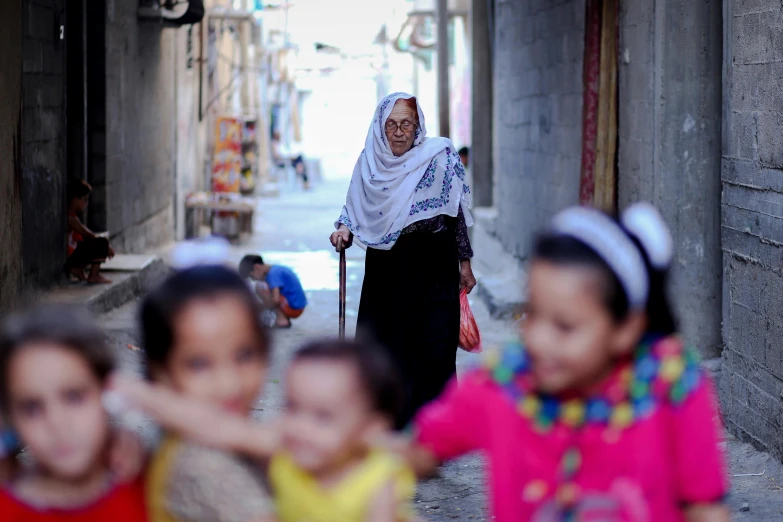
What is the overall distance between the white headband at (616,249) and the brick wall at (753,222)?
310cm

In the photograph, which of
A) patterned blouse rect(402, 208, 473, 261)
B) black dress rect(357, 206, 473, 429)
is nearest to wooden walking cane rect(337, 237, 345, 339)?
black dress rect(357, 206, 473, 429)

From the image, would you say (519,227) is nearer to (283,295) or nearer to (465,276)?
(283,295)

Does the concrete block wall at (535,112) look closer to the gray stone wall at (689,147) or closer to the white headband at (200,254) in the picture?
the gray stone wall at (689,147)

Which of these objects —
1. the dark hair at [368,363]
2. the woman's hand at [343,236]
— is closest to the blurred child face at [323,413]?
the dark hair at [368,363]

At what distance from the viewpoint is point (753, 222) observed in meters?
5.16

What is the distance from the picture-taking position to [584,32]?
26.8ft

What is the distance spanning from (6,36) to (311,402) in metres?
5.19

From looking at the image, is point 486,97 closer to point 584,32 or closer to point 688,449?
point 584,32

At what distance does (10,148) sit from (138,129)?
6416 millimetres

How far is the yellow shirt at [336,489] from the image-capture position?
191 centimetres

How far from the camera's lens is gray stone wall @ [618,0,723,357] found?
6164 mm

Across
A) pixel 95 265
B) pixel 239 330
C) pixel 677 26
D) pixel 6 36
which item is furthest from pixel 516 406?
pixel 95 265

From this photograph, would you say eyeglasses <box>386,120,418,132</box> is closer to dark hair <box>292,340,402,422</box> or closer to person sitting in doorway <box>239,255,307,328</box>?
dark hair <box>292,340,402,422</box>

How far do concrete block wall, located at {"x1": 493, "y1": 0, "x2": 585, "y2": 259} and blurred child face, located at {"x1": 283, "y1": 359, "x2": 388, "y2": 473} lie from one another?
266 inches
